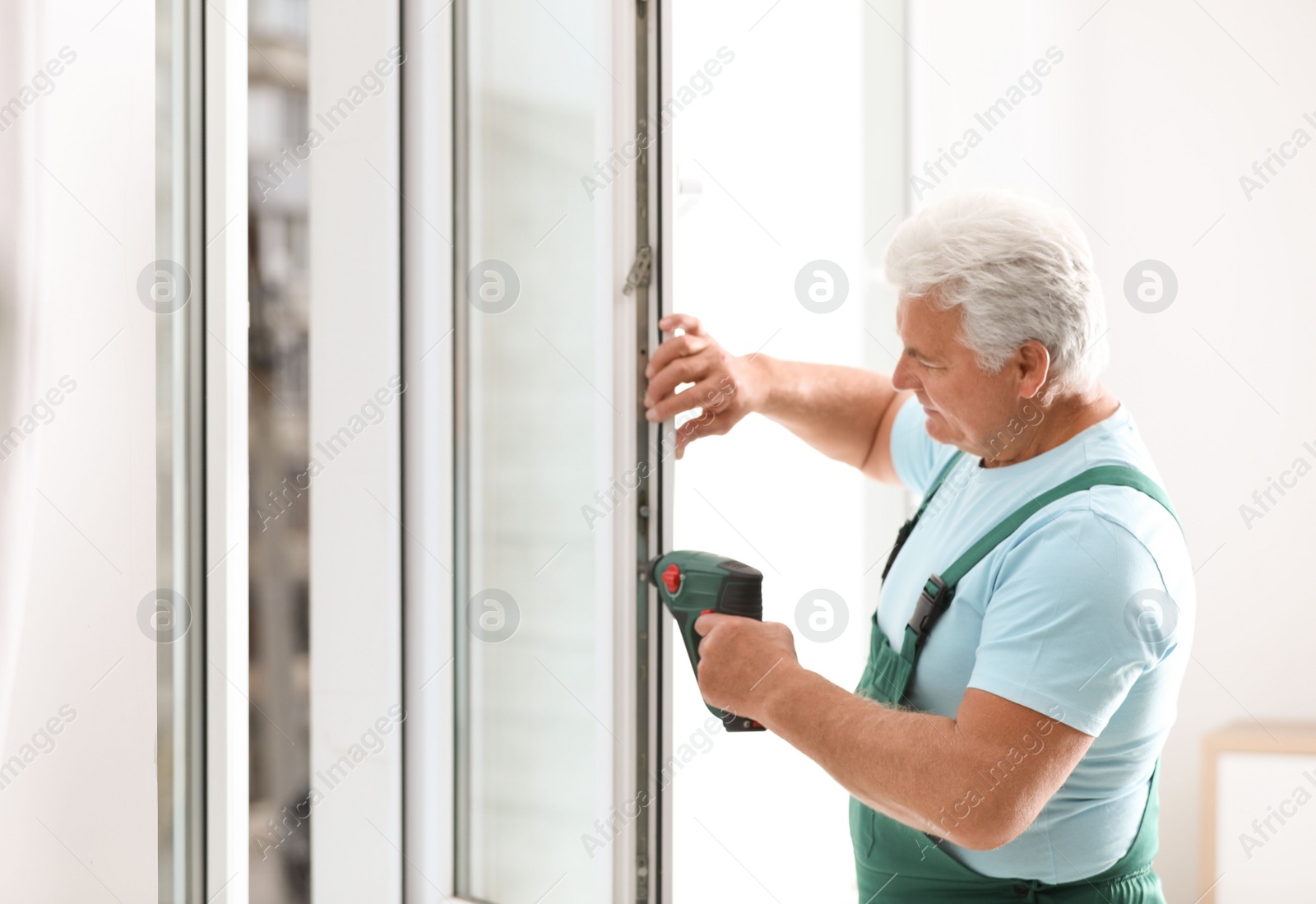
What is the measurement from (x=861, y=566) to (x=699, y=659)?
4.38 ft

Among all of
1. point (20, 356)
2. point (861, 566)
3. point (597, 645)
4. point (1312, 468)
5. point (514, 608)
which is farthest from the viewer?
point (861, 566)

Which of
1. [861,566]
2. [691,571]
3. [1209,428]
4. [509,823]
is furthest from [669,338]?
[1209,428]

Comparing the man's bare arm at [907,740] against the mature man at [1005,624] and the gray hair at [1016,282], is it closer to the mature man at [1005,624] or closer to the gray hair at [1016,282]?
the mature man at [1005,624]

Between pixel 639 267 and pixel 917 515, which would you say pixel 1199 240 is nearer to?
pixel 917 515

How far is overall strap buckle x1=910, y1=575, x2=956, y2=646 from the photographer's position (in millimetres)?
1002

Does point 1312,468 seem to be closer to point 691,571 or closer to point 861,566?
point 861,566

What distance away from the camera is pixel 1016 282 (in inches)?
37.1

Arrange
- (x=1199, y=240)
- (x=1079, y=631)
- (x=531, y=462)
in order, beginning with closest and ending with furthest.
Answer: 1. (x=1079, y=631)
2. (x=531, y=462)
3. (x=1199, y=240)

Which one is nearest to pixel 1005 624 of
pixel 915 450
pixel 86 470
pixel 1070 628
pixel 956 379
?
pixel 1070 628

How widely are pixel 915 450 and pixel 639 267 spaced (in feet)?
1.91

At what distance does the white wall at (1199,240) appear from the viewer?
2.02m

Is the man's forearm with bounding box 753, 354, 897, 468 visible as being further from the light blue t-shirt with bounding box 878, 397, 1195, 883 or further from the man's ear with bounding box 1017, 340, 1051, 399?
the man's ear with bounding box 1017, 340, 1051, 399

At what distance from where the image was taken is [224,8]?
3.14 feet

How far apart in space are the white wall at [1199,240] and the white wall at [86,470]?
1775 mm
